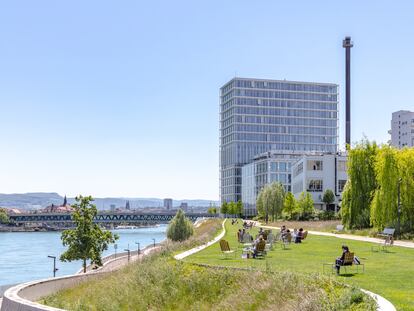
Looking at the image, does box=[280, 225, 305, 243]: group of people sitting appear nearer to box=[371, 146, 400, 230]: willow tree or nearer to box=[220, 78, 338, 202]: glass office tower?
box=[371, 146, 400, 230]: willow tree

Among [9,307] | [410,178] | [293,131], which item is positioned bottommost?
[9,307]

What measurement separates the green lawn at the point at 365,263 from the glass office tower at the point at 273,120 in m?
148

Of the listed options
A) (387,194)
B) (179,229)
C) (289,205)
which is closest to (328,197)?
(289,205)

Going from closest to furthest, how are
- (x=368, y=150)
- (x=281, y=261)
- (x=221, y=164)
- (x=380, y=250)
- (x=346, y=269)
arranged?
(x=346, y=269) < (x=281, y=261) < (x=380, y=250) < (x=368, y=150) < (x=221, y=164)

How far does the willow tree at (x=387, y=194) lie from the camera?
42.2 meters

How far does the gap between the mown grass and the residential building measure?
11507 cm

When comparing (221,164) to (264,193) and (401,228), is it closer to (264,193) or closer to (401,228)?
(264,193)

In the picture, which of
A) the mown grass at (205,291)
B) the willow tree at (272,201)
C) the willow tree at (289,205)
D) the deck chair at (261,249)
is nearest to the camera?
the mown grass at (205,291)

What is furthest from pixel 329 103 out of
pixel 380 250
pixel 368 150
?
pixel 380 250

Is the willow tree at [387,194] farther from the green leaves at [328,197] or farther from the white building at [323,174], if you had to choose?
the white building at [323,174]

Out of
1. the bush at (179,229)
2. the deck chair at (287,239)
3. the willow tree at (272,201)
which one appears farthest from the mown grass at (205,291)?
the willow tree at (272,201)

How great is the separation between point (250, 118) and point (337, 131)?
1159 inches

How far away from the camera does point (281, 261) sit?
2311 centimetres

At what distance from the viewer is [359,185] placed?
50.8 m
